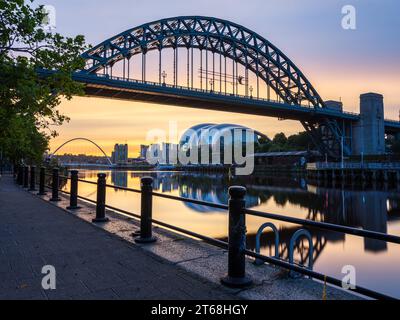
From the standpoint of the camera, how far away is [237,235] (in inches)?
177

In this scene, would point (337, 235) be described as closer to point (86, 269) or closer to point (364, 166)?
point (86, 269)

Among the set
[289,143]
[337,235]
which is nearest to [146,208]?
[337,235]

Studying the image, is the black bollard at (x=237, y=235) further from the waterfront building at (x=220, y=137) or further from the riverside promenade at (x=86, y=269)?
the waterfront building at (x=220, y=137)

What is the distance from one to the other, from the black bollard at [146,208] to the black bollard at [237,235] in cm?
251

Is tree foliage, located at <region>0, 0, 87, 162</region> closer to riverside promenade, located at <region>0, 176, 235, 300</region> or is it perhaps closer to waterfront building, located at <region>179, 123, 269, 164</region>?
riverside promenade, located at <region>0, 176, 235, 300</region>

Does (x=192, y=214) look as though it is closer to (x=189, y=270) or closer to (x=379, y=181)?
(x=189, y=270)

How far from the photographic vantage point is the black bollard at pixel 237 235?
14.7 ft

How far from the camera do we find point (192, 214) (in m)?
22.6

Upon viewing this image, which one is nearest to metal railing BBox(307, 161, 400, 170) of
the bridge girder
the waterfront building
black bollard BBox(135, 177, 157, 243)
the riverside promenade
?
the bridge girder

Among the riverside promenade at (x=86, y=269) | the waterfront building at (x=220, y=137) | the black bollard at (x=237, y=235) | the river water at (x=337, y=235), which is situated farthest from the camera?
the waterfront building at (x=220, y=137)

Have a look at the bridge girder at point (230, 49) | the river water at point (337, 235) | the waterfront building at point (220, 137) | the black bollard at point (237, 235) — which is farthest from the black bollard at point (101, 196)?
the waterfront building at point (220, 137)

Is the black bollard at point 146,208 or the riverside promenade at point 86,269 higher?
the black bollard at point 146,208

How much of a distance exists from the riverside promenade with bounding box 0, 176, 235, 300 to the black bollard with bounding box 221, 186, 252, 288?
264mm

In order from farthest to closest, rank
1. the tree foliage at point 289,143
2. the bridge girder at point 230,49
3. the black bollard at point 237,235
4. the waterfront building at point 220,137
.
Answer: the waterfront building at point 220,137
the tree foliage at point 289,143
the bridge girder at point 230,49
the black bollard at point 237,235
